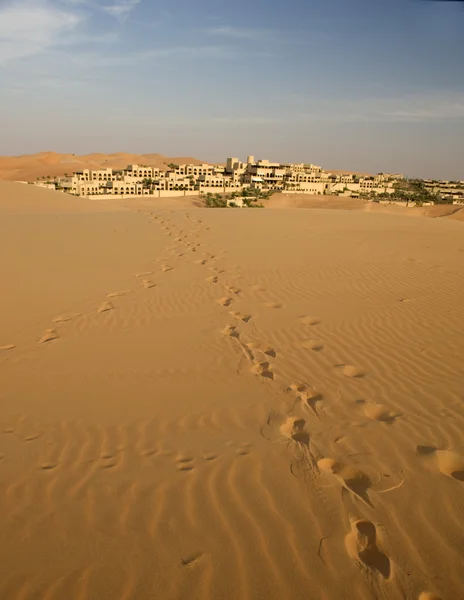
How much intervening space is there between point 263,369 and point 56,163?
12514 centimetres

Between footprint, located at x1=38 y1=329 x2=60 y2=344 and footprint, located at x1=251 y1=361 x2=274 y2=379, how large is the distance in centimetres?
277

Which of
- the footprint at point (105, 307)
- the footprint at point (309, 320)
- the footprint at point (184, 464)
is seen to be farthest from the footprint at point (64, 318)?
the footprint at point (184, 464)

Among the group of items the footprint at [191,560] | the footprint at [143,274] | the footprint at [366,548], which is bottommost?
the footprint at [143,274]

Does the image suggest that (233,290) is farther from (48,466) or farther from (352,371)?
(48,466)

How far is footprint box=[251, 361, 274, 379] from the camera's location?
4.82 m

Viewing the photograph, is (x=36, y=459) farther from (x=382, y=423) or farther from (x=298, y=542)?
(x=382, y=423)

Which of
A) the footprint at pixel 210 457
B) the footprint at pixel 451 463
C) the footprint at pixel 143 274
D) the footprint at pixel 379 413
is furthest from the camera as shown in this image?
the footprint at pixel 143 274

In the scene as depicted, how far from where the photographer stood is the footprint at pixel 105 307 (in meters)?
7.02

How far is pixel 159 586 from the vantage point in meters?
2.30

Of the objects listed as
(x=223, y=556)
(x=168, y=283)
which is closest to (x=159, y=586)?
(x=223, y=556)

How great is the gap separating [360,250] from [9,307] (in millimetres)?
9462

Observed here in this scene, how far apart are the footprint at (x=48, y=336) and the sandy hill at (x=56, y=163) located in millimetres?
84016

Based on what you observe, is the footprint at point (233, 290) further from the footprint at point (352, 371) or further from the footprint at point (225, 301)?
the footprint at point (352, 371)

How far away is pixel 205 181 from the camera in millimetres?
60844
